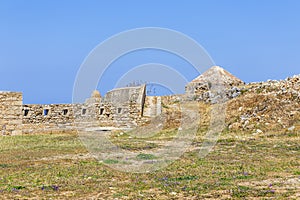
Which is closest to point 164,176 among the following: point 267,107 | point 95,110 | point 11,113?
point 267,107

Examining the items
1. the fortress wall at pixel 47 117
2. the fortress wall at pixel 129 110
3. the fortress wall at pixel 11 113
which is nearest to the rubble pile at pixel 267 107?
the fortress wall at pixel 129 110

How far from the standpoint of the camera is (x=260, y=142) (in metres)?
19.1

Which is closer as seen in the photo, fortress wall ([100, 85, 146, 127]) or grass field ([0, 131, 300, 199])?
grass field ([0, 131, 300, 199])

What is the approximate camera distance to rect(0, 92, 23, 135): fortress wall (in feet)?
86.8

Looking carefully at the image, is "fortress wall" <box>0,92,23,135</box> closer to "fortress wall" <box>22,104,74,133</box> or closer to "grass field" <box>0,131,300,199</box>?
"fortress wall" <box>22,104,74,133</box>

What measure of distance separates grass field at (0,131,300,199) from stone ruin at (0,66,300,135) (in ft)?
29.4

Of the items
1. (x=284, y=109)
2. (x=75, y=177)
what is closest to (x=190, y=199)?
(x=75, y=177)

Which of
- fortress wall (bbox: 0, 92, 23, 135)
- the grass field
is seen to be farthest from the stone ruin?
the grass field

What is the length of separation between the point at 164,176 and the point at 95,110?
1714 centimetres

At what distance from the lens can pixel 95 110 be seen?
28.0 meters

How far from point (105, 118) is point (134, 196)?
760 inches

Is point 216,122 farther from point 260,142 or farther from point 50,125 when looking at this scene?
point 50,125

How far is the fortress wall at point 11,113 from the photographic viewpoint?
26453 millimetres

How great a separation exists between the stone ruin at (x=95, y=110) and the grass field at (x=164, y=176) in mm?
8975
